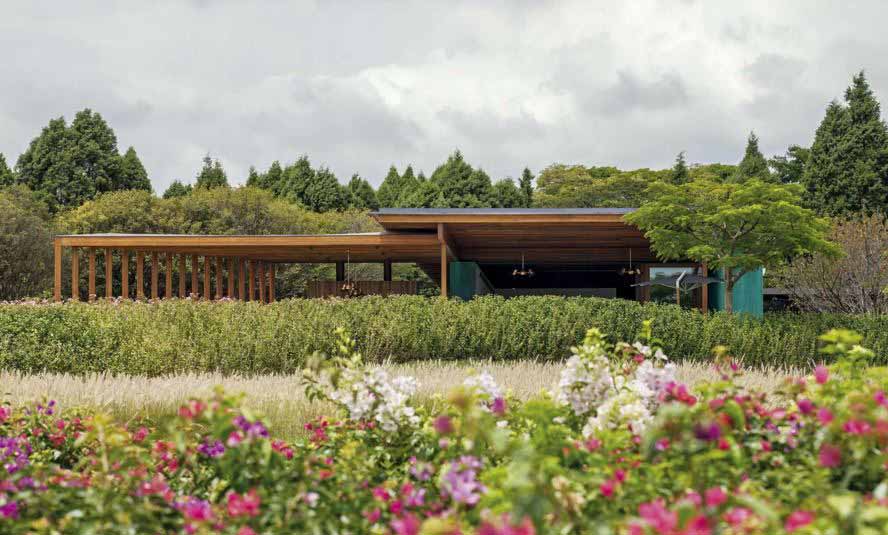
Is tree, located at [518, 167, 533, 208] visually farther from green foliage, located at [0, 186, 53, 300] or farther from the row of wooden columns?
green foliage, located at [0, 186, 53, 300]

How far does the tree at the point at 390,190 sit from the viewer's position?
3741 cm

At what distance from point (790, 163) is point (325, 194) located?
22.0 metres

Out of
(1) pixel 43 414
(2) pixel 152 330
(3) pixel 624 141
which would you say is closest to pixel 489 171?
(3) pixel 624 141

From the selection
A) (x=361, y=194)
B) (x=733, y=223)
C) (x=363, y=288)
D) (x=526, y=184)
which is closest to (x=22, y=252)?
(x=363, y=288)

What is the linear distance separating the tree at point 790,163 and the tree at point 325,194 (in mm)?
20211

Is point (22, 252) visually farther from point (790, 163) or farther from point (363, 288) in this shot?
point (790, 163)

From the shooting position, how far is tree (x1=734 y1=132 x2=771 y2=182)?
34031 millimetres

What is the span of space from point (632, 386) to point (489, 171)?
33.5 m

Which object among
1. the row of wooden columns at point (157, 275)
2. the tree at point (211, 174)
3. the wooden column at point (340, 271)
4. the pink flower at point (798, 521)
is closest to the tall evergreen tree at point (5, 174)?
the tree at point (211, 174)

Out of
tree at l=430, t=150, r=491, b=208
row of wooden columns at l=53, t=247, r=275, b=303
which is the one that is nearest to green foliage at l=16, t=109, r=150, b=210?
row of wooden columns at l=53, t=247, r=275, b=303

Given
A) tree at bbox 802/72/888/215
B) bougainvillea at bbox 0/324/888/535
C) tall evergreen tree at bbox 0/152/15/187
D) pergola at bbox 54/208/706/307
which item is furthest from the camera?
tall evergreen tree at bbox 0/152/15/187

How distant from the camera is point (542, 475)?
2.22 metres

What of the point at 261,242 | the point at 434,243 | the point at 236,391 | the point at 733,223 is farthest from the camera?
the point at 261,242

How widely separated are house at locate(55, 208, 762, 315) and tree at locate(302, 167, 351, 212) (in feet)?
38.7
